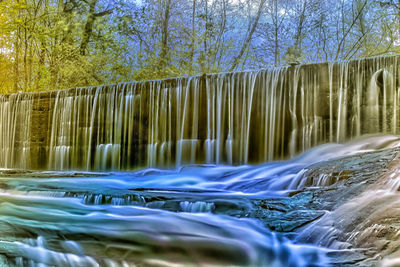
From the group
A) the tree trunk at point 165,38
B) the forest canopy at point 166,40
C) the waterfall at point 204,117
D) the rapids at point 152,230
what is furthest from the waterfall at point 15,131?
the rapids at point 152,230

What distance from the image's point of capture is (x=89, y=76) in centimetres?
1481

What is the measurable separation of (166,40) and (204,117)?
7.13m

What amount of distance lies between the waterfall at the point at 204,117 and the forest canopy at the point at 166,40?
4037mm

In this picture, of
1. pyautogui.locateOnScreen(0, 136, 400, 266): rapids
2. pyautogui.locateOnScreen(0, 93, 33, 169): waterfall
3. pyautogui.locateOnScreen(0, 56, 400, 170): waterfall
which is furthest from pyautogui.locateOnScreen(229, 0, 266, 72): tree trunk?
pyautogui.locateOnScreen(0, 136, 400, 266): rapids

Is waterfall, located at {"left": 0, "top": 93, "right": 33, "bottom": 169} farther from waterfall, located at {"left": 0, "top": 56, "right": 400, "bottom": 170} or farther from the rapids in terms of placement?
the rapids

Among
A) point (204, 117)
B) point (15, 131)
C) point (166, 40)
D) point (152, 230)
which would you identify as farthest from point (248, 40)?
point (152, 230)

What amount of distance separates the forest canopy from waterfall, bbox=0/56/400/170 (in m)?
4.04

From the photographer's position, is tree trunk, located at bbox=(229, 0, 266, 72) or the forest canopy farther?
tree trunk, located at bbox=(229, 0, 266, 72)

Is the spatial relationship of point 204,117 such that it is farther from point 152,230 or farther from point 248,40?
point 248,40

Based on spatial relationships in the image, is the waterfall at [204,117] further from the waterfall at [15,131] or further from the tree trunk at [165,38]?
the tree trunk at [165,38]

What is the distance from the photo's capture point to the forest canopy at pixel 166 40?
1427 centimetres

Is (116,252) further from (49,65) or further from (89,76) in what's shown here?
(49,65)

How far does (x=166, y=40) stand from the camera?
48.7ft

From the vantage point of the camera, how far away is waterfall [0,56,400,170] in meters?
7.15
